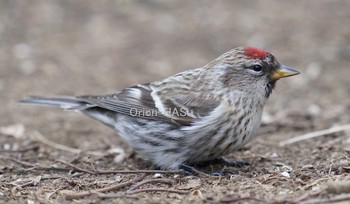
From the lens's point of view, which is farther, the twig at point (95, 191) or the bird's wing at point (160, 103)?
the bird's wing at point (160, 103)

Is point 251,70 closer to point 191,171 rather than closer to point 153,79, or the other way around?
point 191,171

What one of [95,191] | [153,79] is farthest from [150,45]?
[95,191]

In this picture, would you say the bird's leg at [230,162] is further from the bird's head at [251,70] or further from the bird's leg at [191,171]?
the bird's head at [251,70]

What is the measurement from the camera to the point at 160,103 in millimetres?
5059

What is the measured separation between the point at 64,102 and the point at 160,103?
1137 millimetres

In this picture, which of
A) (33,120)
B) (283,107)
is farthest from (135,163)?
(283,107)

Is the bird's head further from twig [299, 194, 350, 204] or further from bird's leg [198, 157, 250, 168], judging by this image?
twig [299, 194, 350, 204]

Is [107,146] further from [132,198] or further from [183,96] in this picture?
[132,198]

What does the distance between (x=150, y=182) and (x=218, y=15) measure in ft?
18.6

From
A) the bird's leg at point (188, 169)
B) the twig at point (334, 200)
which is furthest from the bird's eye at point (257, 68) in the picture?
the twig at point (334, 200)

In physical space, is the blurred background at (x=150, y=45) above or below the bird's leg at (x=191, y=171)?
above

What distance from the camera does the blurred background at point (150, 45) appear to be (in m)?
7.21

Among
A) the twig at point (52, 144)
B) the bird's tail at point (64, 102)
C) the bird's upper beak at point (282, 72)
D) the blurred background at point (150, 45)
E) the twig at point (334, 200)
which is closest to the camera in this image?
the twig at point (334, 200)

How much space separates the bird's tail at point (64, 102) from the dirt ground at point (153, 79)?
0.39m
